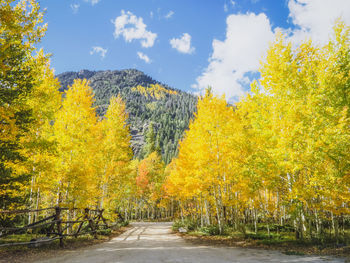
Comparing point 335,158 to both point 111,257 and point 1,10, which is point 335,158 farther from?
point 1,10

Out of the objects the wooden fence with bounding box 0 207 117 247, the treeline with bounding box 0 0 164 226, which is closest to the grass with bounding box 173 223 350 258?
the wooden fence with bounding box 0 207 117 247

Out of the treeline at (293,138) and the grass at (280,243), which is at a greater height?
the treeline at (293,138)

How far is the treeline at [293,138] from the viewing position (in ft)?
27.3

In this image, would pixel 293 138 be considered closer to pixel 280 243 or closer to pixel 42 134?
pixel 280 243

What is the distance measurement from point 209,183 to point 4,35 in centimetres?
1346

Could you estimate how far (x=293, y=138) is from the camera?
28.7 feet

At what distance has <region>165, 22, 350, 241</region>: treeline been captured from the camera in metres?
8.34

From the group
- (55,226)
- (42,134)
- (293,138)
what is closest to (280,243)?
(293,138)

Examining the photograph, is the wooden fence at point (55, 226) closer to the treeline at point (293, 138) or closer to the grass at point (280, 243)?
the treeline at point (293, 138)

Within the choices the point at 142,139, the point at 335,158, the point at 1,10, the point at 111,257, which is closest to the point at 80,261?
the point at 111,257

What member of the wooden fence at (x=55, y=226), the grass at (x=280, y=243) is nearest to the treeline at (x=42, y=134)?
the wooden fence at (x=55, y=226)

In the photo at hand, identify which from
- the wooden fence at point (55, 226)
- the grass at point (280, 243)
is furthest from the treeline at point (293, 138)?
the wooden fence at point (55, 226)

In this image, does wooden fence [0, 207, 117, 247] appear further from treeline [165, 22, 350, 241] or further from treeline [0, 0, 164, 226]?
treeline [165, 22, 350, 241]

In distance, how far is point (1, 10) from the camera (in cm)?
750
